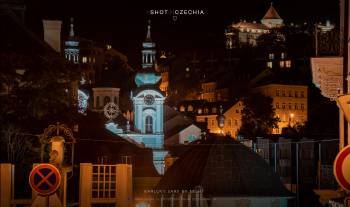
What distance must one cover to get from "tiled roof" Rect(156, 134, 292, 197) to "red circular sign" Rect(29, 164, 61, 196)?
60.7ft

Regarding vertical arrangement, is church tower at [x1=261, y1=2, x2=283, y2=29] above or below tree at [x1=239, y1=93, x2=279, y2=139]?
above

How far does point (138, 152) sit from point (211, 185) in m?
35.8

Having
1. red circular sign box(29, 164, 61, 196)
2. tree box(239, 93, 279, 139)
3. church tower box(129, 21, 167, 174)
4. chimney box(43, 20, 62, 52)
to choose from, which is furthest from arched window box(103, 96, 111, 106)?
red circular sign box(29, 164, 61, 196)

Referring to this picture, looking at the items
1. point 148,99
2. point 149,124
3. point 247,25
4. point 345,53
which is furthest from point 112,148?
point 247,25

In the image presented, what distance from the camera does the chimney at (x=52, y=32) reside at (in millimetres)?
38375

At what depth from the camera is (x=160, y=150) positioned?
83.8 m

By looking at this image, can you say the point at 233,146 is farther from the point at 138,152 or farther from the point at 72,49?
the point at 72,49

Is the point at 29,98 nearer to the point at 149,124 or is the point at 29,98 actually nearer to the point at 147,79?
the point at 147,79

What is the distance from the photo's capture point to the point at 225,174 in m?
33.4

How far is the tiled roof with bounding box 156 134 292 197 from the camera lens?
32.0m

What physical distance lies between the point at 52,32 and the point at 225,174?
1094 centimetres

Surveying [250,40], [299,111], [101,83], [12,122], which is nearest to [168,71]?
[250,40]

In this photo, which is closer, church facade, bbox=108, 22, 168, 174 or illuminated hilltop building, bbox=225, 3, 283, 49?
church facade, bbox=108, 22, 168, 174

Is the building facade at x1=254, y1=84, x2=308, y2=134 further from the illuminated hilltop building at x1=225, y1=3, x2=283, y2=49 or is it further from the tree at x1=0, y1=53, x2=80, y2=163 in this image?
the tree at x1=0, y1=53, x2=80, y2=163
